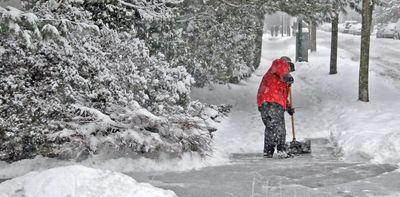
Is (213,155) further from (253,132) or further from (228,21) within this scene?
(228,21)

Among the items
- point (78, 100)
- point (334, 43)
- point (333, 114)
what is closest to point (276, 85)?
point (78, 100)

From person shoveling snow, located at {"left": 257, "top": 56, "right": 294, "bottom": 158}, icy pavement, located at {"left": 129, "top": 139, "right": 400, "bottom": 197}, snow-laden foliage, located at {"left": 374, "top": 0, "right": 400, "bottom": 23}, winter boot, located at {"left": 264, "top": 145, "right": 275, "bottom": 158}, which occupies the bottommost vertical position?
snow-laden foliage, located at {"left": 374, "top": 0, "right": 400, "bottom": 23}

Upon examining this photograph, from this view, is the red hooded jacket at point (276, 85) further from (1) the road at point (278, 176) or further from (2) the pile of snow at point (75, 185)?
(2) the pile of snow at point (75, 185)

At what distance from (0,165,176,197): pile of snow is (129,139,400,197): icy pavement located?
1.06 meters

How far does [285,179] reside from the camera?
720cm

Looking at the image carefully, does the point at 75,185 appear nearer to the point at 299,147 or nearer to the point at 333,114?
the point at 299,147

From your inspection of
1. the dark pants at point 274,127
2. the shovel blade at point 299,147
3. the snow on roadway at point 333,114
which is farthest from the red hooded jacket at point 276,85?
the snow on roadway at point 333,114

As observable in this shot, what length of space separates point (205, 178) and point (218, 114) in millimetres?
6065

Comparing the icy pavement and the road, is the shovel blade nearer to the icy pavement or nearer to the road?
the road

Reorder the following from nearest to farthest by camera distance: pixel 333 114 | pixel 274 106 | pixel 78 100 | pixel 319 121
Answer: pixel 78 100, pixel 274 106, pixel 319 121, pixel 333 114

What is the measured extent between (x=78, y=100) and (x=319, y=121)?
669cm

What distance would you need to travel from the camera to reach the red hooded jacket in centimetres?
886

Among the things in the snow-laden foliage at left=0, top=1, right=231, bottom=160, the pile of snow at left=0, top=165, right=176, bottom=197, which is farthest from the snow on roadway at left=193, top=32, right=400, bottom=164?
the pile of snow at left=0, top=165, right=176, bottom=197

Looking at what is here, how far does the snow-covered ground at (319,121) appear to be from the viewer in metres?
7.97
